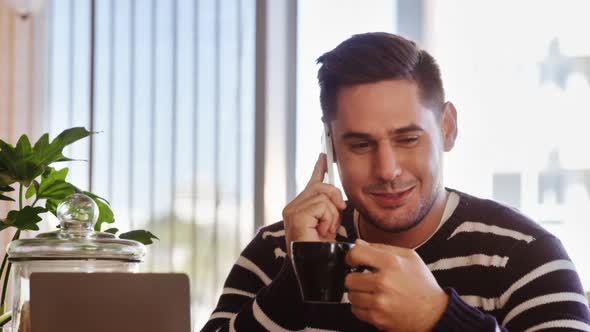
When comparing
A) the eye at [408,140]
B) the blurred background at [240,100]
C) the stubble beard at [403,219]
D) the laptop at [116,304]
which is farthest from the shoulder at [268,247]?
the blurred background at [240,100]

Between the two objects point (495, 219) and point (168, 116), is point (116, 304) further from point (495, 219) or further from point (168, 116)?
point (168, 116)

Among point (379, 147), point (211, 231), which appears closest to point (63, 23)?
point (211, 231)

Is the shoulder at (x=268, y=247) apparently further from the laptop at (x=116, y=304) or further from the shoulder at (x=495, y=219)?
the laptop at (x=116, y=304)

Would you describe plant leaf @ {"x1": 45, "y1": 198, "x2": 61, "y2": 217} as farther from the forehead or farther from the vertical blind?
the vertical blind

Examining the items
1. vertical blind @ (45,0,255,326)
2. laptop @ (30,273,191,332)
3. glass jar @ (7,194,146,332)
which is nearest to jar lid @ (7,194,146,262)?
glass jar @ (7,194,146,332)

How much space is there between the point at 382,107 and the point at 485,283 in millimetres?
332

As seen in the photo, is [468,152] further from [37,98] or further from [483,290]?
[37,98]

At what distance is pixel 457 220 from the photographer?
144 cm

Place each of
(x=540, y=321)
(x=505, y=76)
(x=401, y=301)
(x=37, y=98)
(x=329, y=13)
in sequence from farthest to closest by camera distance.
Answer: (x=37, y=98) < (x=329, y=13) < (x=505, y=76) < (x=540, y=321) < (x=401, y=301)

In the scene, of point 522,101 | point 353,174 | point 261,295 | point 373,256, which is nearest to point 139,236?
point 261,295

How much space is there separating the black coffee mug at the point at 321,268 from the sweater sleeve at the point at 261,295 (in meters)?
0.27

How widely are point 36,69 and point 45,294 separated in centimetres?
263

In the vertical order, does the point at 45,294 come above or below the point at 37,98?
below

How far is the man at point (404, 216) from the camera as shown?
1316 millimetres
